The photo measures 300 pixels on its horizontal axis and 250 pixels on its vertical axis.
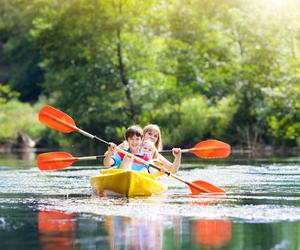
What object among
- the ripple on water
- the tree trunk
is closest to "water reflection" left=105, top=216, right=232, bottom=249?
the ripple on water

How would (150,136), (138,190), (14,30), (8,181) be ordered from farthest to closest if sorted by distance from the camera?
(14,30) → (8,181) → (150,136) → (138,190)

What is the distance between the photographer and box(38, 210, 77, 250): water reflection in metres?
8.85

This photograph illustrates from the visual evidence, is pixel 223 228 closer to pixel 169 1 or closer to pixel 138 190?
pixel 138 190

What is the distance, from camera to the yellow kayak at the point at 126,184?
1343cm

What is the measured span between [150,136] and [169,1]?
2637 centimetres

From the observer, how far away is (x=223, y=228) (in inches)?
386

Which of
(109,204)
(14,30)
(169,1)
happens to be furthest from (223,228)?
(14,30)

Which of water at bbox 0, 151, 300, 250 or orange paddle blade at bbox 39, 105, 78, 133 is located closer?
water at bbox 0, 151, 300, 250

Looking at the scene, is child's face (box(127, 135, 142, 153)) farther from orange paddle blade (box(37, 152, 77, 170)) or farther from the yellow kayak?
orange paddle blade (box(37, 152, 77, 170))

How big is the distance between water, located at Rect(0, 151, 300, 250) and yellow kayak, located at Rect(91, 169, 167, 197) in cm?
27

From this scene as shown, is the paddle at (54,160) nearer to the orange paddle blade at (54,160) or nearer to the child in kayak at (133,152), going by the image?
the orange paddle blade at (54,160)

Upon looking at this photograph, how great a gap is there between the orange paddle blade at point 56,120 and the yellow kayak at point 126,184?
1.64 meters

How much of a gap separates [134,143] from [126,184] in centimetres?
106

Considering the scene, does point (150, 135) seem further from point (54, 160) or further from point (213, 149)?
point (54, 160)
